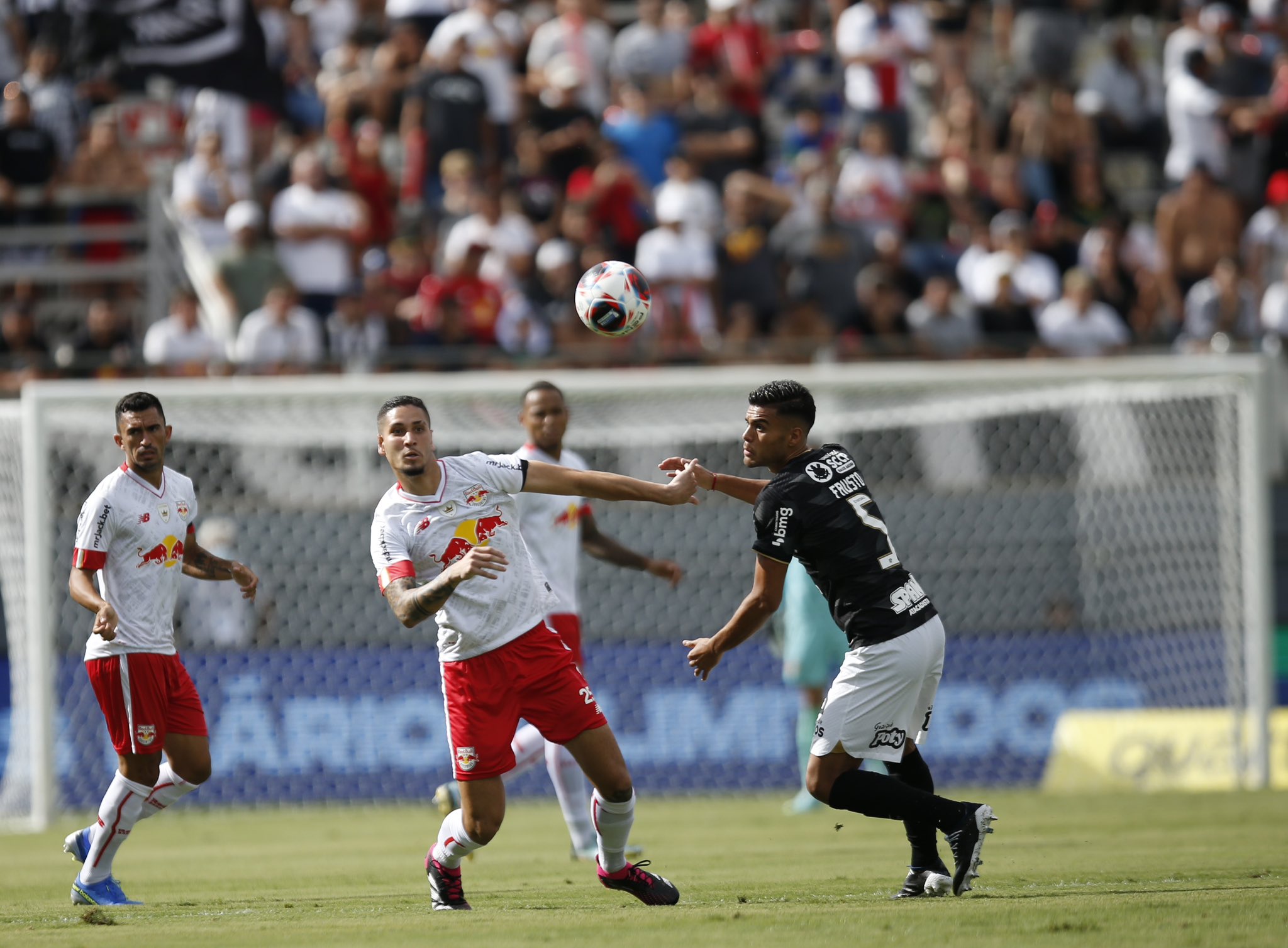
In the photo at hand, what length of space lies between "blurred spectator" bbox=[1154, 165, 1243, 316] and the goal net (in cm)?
398

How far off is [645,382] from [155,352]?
4.94 meters

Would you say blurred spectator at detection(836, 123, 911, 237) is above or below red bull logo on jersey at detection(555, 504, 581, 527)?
above

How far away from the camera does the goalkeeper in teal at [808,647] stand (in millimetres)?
14211

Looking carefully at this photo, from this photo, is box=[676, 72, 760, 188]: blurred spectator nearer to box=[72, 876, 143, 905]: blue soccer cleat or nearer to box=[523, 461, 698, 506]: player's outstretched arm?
box=[523, 461, 698, 506]: player's outstretched arm

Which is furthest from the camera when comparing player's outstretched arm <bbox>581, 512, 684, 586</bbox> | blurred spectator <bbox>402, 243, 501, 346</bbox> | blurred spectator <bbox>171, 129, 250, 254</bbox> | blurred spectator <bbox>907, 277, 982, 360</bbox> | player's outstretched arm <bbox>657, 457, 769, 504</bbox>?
blurred spectator <bbox>171, 129, 250, 254</bbox>

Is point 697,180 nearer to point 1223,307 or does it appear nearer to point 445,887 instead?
point 1223,307

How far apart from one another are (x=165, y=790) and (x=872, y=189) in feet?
42.1

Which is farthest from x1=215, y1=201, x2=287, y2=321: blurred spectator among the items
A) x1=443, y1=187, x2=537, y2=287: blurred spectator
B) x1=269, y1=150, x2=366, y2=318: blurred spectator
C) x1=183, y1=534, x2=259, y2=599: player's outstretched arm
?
x1=183, y1=534, x2=259, y2=599: player's outstretched arm

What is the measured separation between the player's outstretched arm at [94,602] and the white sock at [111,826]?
82 cm

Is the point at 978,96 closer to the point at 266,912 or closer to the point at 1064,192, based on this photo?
the point at 1064,192

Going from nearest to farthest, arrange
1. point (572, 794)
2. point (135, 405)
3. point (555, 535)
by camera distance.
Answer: point (135, 405), point (572, 794), point (555, 535)

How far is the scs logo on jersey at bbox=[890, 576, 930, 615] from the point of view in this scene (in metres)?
8.03

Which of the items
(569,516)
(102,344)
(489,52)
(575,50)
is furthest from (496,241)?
(569,516)

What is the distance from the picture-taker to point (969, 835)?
7883 mm
